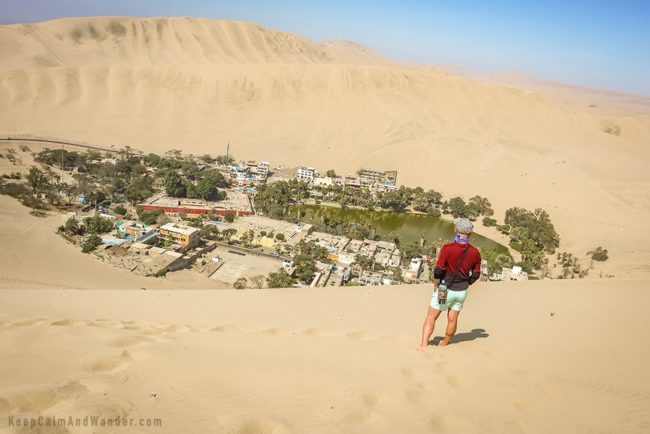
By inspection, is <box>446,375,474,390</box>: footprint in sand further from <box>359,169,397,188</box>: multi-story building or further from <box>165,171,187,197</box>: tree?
<box>359,169,397,188</box>: multi-story building

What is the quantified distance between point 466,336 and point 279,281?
1237 cm


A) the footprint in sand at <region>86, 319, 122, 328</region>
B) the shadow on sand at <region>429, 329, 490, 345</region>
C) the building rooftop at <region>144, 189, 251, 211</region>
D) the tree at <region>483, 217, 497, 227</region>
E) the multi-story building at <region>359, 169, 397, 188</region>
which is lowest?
the building rooftop at <region>144, 189, 251, 211</region>

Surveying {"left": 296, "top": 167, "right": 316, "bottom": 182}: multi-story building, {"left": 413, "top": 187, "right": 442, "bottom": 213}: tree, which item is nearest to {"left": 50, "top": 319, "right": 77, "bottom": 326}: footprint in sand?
{"left": 413, "top": 187, "right": 442, "bottom": 213}: tree

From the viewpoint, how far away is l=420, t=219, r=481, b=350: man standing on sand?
13.0ft

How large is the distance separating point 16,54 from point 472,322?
255ft

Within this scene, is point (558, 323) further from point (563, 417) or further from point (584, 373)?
point (563, 417)

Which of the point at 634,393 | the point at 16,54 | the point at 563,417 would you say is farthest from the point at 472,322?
the point at 16,54

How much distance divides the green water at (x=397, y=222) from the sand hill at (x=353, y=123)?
17.3 feet

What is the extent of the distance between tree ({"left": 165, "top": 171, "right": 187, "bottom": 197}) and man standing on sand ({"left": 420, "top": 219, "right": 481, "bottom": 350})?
93.2ft

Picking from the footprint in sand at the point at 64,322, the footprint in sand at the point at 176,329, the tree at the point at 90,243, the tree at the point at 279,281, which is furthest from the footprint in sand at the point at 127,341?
the tree at the point at 90,243

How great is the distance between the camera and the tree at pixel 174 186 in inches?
1175

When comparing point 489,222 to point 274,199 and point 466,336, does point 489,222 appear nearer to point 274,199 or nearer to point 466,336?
point 274,199

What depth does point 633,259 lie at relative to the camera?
21.8 meters

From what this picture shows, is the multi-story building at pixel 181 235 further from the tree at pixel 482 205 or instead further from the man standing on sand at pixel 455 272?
the tree at pixel 482 205
